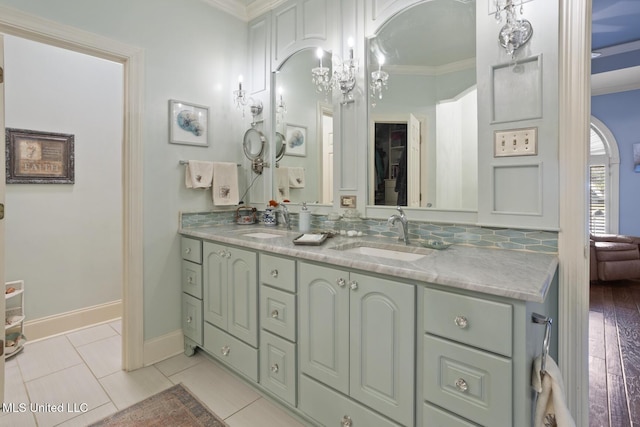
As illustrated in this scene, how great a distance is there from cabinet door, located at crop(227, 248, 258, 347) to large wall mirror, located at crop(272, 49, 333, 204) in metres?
0.73

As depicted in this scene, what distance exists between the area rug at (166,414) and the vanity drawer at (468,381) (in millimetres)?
1169

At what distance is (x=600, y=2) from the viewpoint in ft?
8.39

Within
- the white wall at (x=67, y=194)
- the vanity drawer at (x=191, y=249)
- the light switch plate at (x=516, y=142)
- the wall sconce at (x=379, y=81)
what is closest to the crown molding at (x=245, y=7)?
the wall sconce at (x=379, y=81)

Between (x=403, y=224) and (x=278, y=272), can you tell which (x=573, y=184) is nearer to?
(x=403, y=224)

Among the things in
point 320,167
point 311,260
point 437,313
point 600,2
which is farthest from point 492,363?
point 600,2

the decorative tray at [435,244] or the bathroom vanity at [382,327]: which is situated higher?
the decorative tray at [435,244]

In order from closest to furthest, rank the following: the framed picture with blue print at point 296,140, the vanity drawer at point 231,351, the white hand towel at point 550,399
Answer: the white hand towel at point 550,399 < the vanity drawer at point 231,351 < the framed picture with blue print at point 296,140

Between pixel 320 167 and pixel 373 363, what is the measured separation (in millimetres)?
1390

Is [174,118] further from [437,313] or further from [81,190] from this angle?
[437,313]

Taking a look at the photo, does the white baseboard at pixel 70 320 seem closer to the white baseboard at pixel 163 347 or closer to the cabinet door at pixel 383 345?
the white baseboard at pixel 163 347

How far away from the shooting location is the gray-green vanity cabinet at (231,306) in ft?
5.91

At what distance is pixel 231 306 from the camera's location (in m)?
1.94

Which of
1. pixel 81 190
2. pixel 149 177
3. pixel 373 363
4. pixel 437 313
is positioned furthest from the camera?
pixel 81 190

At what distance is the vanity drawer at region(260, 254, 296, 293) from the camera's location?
1.58 metres
